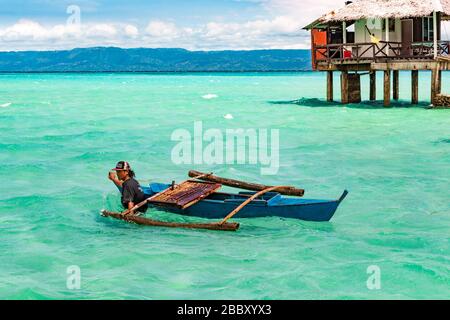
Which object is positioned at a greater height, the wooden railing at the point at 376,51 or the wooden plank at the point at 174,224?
the wooden railing at the point at 376,51

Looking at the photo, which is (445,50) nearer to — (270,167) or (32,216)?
(270,167)

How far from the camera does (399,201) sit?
13.8 meters

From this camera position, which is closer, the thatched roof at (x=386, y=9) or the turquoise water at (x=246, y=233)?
the turquoise water at (x=246, y=233)

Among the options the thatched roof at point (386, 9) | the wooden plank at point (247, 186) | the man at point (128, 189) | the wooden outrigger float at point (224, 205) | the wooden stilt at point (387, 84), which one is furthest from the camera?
the wooden stilt at point (387, 84)

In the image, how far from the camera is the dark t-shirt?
11.9 m

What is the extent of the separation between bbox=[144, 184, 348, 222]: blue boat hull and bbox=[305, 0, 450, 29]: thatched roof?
780 inches

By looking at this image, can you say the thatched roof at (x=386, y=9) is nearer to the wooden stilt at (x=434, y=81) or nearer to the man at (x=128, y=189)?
the wooden stilt at (x=434, y=81)

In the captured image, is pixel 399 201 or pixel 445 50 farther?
pixel 445 50

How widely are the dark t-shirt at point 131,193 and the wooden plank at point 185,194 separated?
0.29 meters

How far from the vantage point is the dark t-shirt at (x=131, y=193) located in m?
11.9

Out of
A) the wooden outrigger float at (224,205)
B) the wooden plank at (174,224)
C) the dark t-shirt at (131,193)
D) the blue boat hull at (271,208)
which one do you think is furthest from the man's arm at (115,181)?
the blue boat hull at (271,208)

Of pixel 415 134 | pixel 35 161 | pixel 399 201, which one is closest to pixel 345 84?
pixel 415 134

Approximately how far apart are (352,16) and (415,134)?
8436 millimetres
